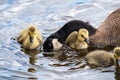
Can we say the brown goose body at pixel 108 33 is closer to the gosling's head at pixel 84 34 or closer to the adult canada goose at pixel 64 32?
the adult canada goose at pixel 64 32

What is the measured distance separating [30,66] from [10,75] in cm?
44

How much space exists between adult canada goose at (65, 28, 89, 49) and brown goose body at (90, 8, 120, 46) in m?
0.29

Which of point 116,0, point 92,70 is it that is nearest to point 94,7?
point 116,0

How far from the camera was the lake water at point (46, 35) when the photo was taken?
24.7ft

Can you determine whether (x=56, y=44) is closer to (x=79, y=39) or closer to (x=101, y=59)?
(x=79, y=39)

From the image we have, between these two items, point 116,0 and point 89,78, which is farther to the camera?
point 116,0

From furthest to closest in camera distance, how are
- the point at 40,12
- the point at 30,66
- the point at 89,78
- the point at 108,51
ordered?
the point at 40,12 < the point at 108,51 < the point at 30,66 < the point at 89,78

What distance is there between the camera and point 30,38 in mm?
8781

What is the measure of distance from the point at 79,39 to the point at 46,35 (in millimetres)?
768

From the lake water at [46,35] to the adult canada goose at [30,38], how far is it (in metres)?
0.12

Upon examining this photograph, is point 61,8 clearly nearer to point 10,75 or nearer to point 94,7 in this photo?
point 94,7

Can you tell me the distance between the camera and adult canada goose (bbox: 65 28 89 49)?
870 cm

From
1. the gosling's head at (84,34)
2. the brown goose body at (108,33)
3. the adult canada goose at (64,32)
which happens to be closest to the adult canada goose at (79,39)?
the gosling's head at (84,34)

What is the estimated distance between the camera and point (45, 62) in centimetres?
803
